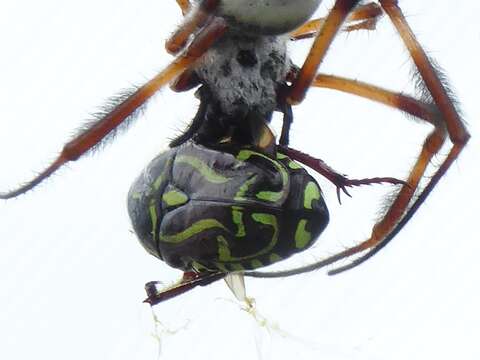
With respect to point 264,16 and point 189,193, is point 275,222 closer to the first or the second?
point 189,193

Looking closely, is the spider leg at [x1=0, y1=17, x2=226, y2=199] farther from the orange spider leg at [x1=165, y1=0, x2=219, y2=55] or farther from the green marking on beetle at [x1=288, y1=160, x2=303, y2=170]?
the green marking on beetle at [x1=288, y1=160, x2=303, y2=170]

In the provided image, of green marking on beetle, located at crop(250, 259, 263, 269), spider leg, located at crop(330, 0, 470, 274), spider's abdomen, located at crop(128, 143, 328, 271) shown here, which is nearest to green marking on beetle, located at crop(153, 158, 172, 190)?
spider's abdomen, located at crop(128, 143, 328, 271)

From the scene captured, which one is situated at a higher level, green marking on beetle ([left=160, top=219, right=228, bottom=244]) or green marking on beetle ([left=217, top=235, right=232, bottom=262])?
green marking on beetle ([left=160, top=219, right=228, bottom=244])

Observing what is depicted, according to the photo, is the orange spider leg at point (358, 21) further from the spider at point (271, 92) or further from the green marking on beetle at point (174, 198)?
the green marking on beetle at point (174, 198)

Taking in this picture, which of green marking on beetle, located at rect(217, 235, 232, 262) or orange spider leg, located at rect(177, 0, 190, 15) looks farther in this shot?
orange spider leg, located at rect(177, 0, 190, 15)

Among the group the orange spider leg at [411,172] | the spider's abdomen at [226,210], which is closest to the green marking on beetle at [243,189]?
the spider's abdomen at [226,210]

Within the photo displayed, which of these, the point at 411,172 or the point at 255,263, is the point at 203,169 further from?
the point at 411,172
